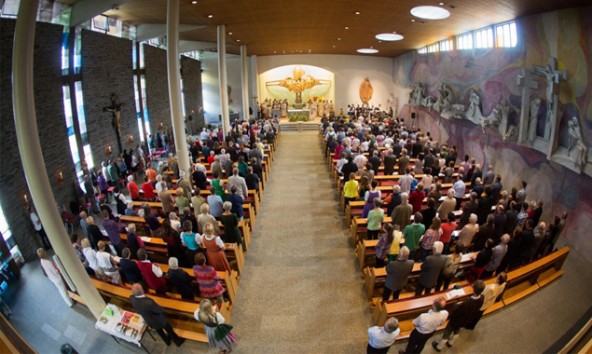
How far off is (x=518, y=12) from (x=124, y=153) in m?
12.8

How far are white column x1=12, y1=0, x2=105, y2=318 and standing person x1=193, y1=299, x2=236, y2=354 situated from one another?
219 cm

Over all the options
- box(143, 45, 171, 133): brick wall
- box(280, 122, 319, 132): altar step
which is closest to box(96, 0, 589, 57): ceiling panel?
box(143, 45, 171, 133): brick wall

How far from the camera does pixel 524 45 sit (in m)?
8.47

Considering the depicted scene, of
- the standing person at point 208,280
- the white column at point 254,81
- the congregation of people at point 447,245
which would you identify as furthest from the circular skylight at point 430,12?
the white column at point 254,81

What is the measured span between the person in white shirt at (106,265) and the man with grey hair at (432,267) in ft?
16.4

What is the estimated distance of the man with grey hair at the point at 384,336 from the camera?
139 inches

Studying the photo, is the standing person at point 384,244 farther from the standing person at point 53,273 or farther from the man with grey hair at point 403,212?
the standing person at point 53,273

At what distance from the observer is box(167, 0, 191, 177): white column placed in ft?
25.8

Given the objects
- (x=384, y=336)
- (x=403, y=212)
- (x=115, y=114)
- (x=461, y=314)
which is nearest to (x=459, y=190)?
(x=403, y=212)

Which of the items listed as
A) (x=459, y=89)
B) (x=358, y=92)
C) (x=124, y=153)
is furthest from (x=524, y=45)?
(x=358, y=92)

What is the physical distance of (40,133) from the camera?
774cm

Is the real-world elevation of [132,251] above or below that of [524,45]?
below

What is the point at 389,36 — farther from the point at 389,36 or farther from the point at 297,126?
the point at 297,126

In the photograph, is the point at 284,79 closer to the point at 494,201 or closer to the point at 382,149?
the point at 382,149
